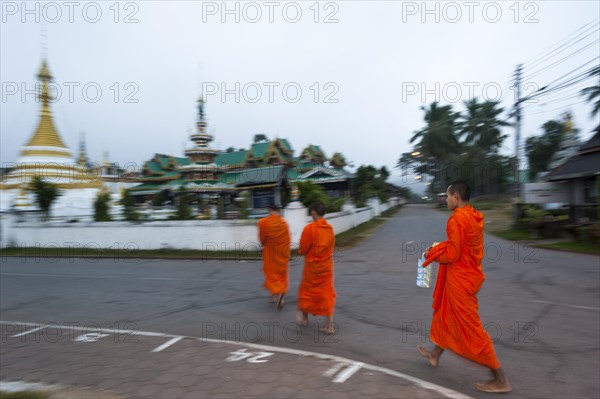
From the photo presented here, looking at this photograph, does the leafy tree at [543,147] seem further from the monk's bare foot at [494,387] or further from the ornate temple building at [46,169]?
the monk's bare foot at [494,387]

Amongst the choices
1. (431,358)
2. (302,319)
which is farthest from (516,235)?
(431,358)

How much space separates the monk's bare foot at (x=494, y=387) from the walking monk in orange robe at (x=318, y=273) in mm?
2041

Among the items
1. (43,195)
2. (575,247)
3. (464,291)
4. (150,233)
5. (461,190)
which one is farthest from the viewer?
(43,195)

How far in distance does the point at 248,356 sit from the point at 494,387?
91.5 inches

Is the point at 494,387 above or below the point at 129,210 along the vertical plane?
below

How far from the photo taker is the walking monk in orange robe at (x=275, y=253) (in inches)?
267

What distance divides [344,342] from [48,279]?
8.72m

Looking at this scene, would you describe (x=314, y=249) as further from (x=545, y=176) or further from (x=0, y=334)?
(x=545, y=176)

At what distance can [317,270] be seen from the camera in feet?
17.5

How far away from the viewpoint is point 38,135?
1058 inches

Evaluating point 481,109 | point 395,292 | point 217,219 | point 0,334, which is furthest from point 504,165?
point 0,334

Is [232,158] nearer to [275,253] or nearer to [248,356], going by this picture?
[275,253]

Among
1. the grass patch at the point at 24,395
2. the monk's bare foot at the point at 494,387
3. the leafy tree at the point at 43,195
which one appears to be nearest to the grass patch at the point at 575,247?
the monk's bare foot at the point at 494,387

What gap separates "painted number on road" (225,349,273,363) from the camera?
422cm
